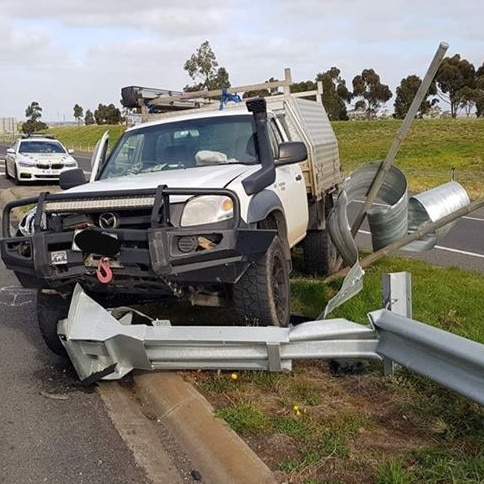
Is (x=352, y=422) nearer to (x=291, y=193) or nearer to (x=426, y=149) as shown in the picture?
(x=291, y=193)

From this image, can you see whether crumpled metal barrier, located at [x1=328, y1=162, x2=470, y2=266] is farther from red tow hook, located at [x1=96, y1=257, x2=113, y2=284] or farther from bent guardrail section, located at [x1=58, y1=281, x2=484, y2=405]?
red tow hook, located at [x1=96, y1=257, x2=113, y2=284]

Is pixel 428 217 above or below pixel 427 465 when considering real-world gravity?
above

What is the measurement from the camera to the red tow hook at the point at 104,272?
15.3ft

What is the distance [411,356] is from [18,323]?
4418mm

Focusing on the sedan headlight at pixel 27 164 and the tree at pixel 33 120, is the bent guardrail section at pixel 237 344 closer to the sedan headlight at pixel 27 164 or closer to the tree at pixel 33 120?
the sedan headlight at pixel 27 164

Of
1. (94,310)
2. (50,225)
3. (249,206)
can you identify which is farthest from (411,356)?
(50,225)

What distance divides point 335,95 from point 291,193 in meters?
60.1

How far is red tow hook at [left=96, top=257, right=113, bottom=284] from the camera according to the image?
4.66m

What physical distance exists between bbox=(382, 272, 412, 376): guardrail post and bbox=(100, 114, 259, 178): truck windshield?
2.10 meters

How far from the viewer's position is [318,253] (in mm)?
8523

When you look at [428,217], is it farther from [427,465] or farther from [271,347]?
[427,465]

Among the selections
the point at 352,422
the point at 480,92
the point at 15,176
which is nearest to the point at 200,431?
the point at 352,422

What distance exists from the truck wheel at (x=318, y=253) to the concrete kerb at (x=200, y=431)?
3.79 meters

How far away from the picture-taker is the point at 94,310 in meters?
4.78
